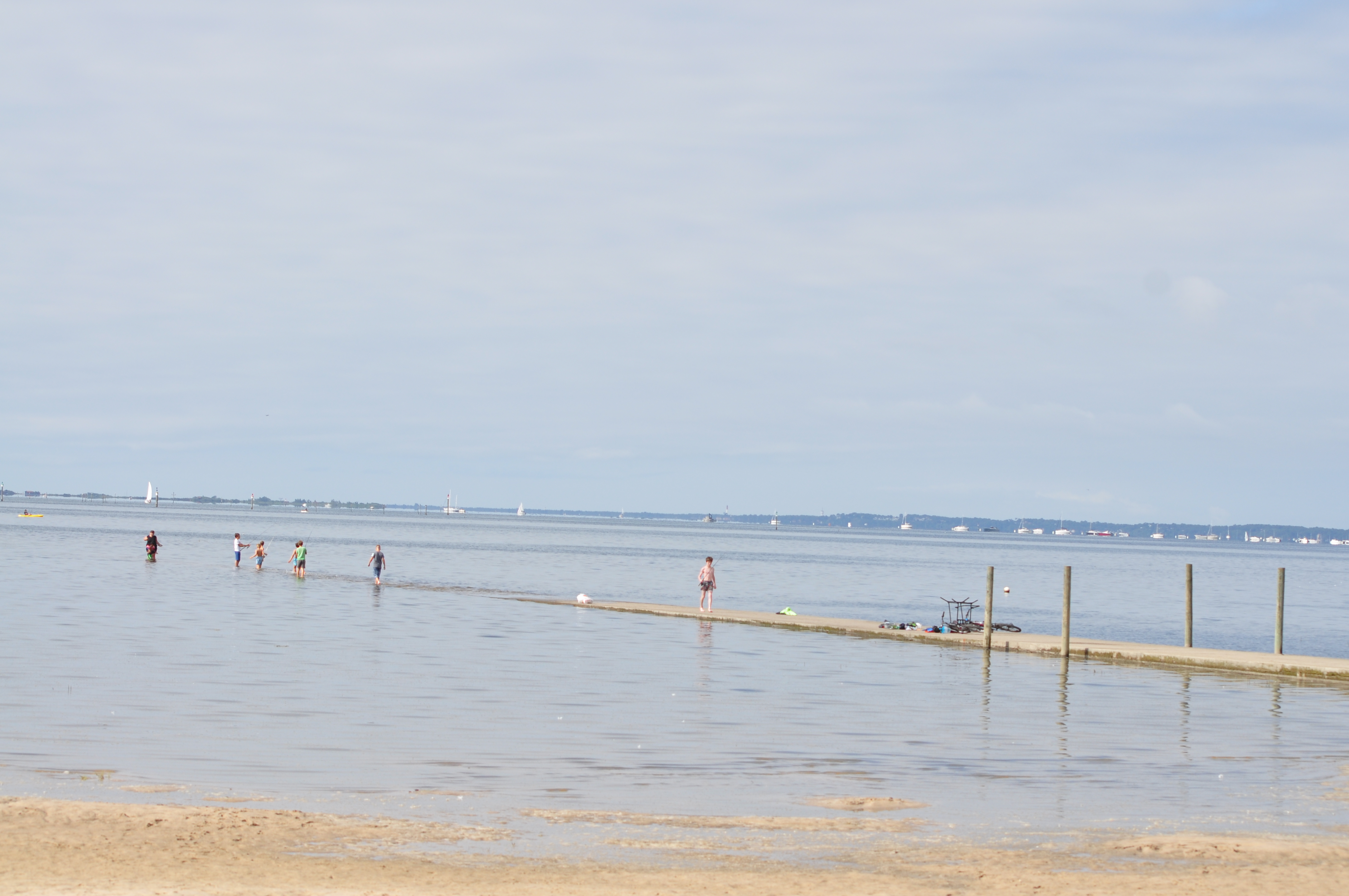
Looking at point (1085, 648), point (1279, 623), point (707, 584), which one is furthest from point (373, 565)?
point (1279, 623)

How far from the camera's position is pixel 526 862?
40.3 ft

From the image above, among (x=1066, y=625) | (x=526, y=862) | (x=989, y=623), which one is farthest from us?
(x=989, y=623)

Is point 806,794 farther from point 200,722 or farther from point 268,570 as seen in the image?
Result: point 268,570

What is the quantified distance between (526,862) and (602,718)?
10468mm

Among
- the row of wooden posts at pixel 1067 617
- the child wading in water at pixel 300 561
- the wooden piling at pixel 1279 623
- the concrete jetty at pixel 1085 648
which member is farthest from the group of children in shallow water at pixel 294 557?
the wooden piling at pixel 1279 623

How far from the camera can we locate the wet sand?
36.9 feet

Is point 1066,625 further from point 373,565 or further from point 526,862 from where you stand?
point 373,565

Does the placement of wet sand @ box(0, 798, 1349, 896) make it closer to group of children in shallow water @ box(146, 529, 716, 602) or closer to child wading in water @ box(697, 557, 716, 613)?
group of children in shallow water @ box(146, 529, 716, 602)

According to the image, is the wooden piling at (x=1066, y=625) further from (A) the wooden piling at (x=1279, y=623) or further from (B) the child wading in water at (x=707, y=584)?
(B) the child wading in water at (x=707, y=584)

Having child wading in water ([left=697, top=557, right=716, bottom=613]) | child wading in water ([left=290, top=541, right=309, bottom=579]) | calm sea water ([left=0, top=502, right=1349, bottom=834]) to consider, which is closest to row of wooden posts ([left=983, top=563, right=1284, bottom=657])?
calm sea water ([left=0, top=502, right=1349, bottom=834])

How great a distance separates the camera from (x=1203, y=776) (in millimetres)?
18516

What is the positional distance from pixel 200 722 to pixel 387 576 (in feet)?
196

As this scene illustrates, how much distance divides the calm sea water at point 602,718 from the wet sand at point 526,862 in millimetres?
1135

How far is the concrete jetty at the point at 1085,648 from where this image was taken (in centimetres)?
3362
